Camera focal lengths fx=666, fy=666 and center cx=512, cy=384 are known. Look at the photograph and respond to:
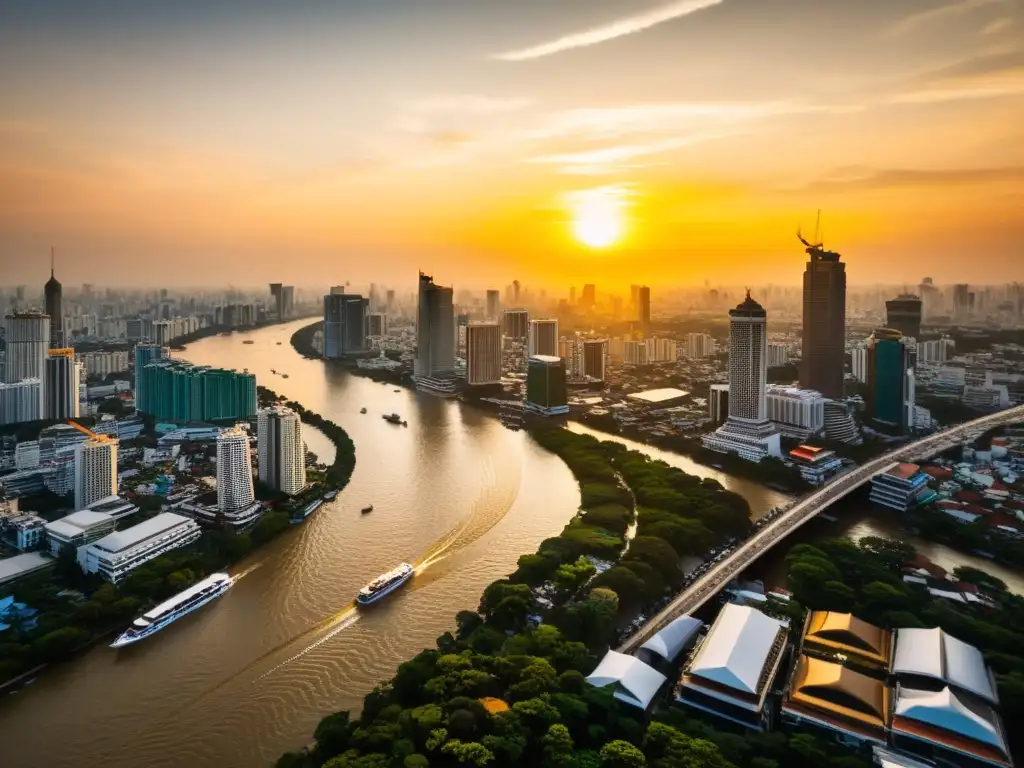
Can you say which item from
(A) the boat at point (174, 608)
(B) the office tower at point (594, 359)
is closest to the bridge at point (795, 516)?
(A) the boat at point (174, 608)

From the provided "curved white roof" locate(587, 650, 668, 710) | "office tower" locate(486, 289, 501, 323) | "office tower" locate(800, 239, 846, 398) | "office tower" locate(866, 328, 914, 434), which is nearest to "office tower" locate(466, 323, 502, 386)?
"office tower" locate(800, 239, 846, 398)

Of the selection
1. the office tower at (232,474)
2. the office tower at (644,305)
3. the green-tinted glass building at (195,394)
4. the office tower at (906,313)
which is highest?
the office tower at (644,305)

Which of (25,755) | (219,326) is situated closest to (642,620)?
(25,755)

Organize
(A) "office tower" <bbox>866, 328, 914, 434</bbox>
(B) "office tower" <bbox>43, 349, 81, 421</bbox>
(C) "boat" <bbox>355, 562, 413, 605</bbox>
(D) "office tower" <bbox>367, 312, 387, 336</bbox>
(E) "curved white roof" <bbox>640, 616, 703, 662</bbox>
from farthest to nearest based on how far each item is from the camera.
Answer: (D) "office tower" <bbox>367, 312, 387, 336</bbox>, (B) "office tower" <bbox>43, 349, 81, 421</bbox>, (A) "office tower" <bbox>866, 328, 914, 434</bbox>, (C) "boat" <bbox>355, 562, 413, 605</bbox>, (E) "curved white roof" <bbox>640, 616, 703, 662</bbox>

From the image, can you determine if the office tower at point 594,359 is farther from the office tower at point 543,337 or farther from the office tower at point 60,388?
the office tower at point 60,388

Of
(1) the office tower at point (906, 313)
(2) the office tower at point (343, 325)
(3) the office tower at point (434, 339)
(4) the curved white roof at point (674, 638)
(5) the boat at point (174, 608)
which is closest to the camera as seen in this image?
(4) the curved white roof at point (674, 638)

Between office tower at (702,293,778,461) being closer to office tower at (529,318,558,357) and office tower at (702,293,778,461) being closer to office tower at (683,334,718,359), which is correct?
office tower at (529,318,558,357)

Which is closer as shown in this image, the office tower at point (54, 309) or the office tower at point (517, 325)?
the office tower at point (54, 309)

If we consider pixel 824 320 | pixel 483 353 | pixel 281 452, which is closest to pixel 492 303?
pixel 483 353
